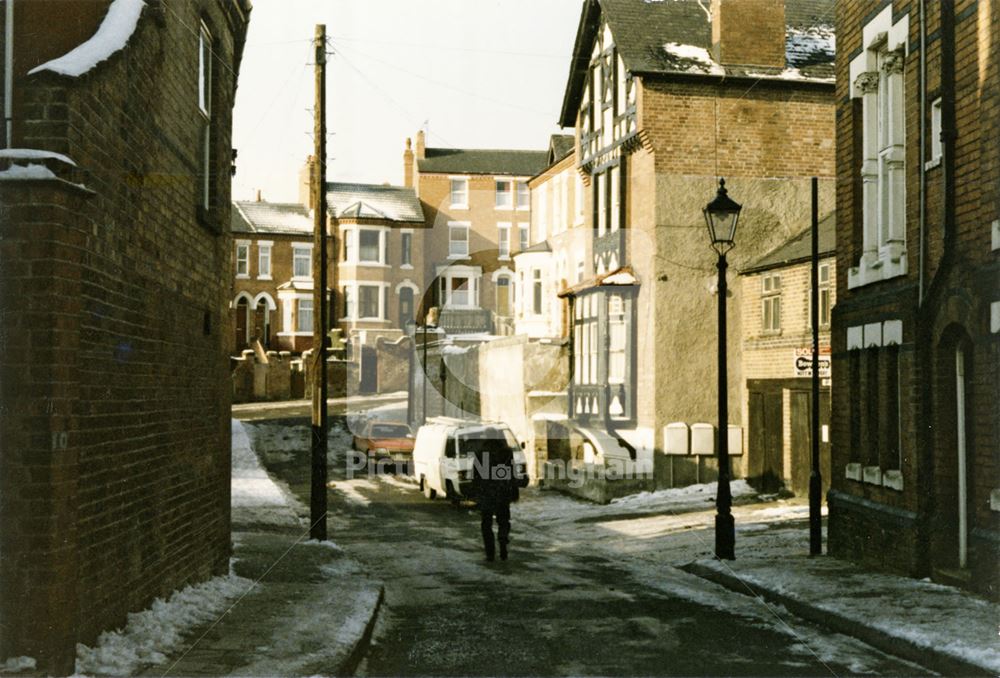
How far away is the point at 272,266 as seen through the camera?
227 feet

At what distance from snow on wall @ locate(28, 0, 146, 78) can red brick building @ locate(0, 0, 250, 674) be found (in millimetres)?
15

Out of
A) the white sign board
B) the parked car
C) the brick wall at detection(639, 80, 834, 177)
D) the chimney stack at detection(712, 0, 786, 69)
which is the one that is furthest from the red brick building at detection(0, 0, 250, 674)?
the parked car

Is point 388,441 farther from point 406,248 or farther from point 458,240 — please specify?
point 458,240

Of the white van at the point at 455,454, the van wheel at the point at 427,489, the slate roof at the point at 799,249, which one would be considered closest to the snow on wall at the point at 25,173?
the white van at the point at 455,454

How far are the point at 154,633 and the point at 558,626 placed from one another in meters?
4.18

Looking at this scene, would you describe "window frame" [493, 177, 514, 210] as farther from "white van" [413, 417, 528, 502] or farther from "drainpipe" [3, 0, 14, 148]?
"drainpipe" [3, 0, 14, 148]

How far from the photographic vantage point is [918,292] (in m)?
14.0

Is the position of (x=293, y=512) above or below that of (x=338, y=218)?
below

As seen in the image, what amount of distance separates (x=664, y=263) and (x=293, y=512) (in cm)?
1164

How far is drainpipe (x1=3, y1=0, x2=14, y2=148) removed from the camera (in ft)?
24.0

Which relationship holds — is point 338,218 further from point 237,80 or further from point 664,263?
point 237,80

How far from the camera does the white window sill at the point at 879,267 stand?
588 inches

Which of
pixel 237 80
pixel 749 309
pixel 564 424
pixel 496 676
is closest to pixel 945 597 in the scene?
pixel 496 676

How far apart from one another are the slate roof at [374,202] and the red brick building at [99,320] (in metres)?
55.6
